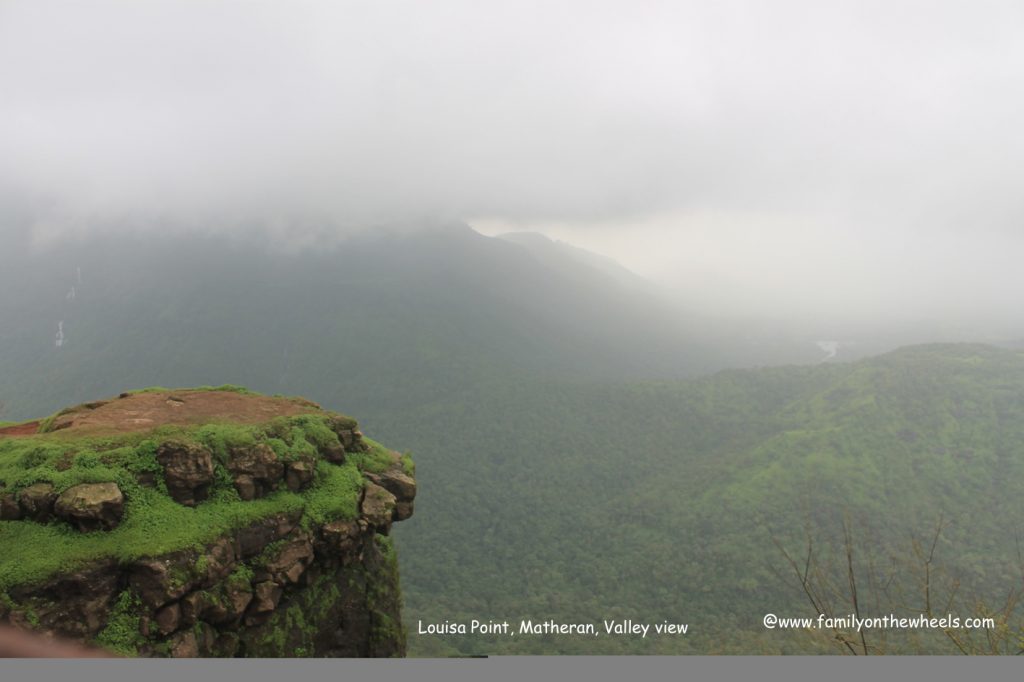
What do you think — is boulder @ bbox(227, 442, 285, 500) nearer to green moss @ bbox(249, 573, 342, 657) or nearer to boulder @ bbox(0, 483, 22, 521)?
green moss @ bbox(249, 573, 342, 657)

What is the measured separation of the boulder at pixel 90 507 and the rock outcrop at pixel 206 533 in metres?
0.02

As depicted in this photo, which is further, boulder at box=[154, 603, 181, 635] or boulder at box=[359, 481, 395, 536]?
boulder at box=[359, 481, 395, 536]

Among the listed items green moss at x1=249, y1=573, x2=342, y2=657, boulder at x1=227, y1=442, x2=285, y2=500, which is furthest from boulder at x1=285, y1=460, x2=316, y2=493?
green moss at x1=249, y1=573, x2=342, y2=657

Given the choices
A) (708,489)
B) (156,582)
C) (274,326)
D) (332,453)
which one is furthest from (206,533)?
(274,326)

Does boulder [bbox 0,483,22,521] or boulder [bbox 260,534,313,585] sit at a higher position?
boulder [bbox 0,483,22,521]

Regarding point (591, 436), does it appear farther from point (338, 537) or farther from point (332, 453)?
point (338, 537)

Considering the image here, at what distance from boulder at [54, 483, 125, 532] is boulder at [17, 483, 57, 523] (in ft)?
0.54

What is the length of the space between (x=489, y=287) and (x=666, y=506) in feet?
420

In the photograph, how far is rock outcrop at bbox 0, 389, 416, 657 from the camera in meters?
8.75

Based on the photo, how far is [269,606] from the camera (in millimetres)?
10734

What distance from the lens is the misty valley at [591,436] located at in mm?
46562

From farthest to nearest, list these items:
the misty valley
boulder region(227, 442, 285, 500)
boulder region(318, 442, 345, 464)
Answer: the misty valley, boulder region(318, 442, 345, 464), boulder region(227, 442, 285, 500)

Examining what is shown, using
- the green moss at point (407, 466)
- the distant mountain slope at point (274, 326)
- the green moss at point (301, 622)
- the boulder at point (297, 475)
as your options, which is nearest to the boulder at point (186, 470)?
the boulder at point (297, 475)

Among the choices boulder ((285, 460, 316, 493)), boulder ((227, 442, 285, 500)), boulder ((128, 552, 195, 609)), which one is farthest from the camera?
boulder ((285, 460, 316, 493))
